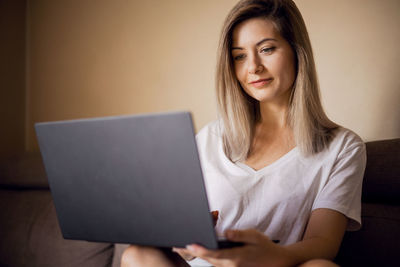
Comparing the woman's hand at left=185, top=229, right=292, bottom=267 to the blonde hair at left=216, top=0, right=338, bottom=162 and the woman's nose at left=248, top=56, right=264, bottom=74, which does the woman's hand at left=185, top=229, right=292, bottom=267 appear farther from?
the woman's nose at left=248, top=56, right=264, bottom=74

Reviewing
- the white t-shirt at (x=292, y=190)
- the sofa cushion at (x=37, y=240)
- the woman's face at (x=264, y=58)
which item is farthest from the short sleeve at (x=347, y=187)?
the sofa cushion at (x=37, y=240)

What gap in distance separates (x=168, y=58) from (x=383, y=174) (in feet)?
3.79

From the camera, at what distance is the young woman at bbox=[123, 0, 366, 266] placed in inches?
38.7

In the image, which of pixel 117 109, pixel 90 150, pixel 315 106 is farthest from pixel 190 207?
pixel 117 109

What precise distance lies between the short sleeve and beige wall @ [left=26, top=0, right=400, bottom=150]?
429mm

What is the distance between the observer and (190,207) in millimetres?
619

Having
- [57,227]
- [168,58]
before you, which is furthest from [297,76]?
[57,227]

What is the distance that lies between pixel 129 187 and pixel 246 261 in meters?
0.26

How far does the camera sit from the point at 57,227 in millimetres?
1615

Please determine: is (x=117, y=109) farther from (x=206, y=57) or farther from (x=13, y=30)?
(x=13, y=30)

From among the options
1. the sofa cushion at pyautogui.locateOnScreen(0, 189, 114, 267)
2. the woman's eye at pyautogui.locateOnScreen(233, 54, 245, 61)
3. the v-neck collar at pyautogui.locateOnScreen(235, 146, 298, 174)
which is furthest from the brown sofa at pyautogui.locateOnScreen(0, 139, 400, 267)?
the woman's eye at pyautogui.locateOnScreen(233, 54, 245, 61)

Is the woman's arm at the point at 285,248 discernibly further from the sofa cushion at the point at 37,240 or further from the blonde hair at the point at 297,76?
the sofa cushion at the point at 37,240

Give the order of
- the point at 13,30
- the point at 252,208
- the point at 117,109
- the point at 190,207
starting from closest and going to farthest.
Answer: the point at 190,207 < the point at 252,208 < the point at 117,109 < the point at 13,30

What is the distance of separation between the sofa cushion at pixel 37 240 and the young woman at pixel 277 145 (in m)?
0.62
